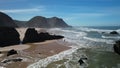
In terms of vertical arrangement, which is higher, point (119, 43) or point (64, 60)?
point (119, 43)

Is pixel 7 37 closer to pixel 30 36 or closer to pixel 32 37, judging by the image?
pixel 30 36

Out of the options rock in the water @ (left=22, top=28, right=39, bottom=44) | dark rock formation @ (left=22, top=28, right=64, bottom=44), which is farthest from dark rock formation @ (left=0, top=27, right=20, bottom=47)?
rock in the water @ (left=22, top=28, right=39, bottom=44)

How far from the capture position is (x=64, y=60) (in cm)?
3303

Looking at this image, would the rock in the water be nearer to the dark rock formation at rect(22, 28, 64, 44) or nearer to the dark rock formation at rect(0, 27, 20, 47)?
the dark rock formation at rect(22, 28, 64, 44)

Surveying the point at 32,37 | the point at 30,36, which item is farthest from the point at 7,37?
the point at 32,37

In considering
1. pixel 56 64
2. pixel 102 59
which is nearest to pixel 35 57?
pixel 56 64

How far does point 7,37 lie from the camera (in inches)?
2165

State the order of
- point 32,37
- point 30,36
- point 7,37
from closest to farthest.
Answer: point 7,37 < point 30,36 < point 32,37

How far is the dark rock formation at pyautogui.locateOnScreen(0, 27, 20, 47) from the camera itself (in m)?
53.8

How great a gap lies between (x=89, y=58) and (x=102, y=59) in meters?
2.22

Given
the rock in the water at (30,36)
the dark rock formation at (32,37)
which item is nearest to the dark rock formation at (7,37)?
the dark rock formation at (32,37)

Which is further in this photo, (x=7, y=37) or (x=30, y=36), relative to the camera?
(x=30, y=36)

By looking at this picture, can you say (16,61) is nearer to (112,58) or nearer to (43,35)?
(112,58)

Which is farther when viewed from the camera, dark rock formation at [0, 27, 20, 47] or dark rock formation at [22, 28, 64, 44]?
dark rock formation at [22, 28, 64, 44]
